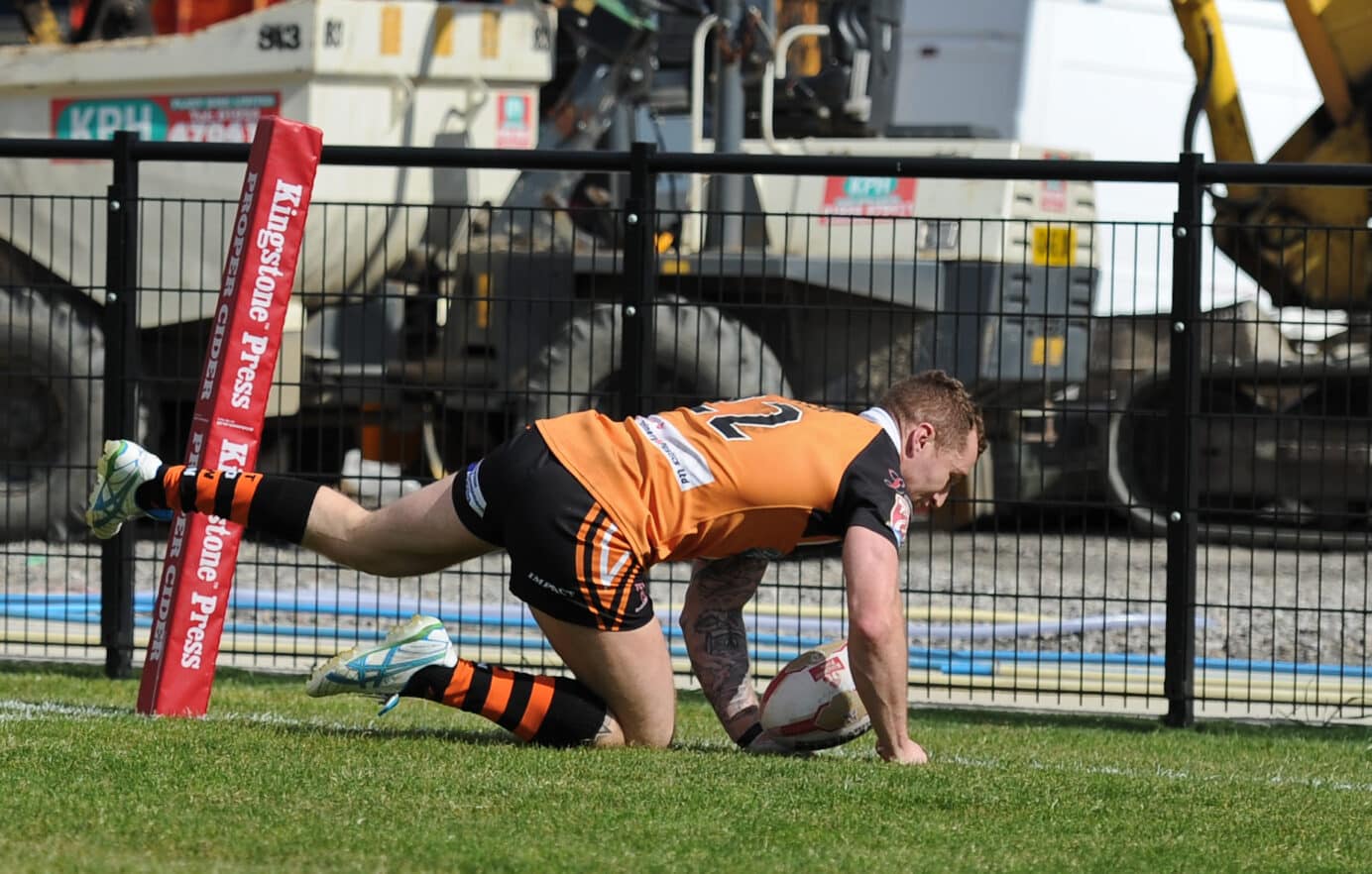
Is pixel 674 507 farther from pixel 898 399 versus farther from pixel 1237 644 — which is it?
pixel 1237 644

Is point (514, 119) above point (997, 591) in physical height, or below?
above

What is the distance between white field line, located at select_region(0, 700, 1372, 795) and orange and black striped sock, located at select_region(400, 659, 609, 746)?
0.51 m

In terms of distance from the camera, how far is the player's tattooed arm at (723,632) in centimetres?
613

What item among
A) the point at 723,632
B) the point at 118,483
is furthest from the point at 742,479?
the point at 118,483

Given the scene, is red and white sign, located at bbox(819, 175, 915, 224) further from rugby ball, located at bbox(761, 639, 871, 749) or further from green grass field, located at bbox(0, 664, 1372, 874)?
rugby ball, located at bbox(761, 639, 871, 749)

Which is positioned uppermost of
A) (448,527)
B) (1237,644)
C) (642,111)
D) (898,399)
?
(642,111)

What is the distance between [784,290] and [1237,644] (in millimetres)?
2748

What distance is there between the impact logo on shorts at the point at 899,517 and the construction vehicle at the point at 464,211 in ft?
12.1

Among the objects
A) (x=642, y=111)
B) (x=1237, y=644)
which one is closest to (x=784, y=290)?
(x=1237, y=644)

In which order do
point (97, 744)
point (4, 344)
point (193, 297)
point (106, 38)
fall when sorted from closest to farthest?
point (97, 744), point (4, 344), point (193, 297), point (106, 38)

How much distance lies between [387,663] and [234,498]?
66 cm

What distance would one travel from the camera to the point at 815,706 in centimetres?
577

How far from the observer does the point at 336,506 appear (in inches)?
233

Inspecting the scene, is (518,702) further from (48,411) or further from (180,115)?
(180,115)
